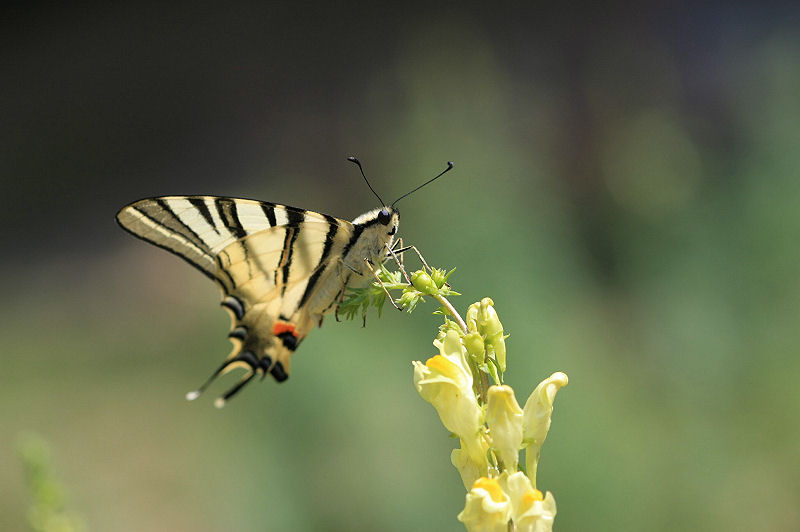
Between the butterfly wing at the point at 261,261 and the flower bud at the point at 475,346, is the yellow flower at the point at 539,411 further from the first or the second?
the butterfly wing at the point at 261,261

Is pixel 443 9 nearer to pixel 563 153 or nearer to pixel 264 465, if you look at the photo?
pixel 563 153

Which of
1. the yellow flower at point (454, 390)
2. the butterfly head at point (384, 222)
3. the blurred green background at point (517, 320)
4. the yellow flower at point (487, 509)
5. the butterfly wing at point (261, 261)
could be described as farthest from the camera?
the blurred green background at point (517, 320)

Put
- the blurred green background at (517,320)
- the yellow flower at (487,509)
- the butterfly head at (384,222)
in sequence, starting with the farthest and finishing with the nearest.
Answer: the blurred green background at (517,320) < the butterfly head at (384,222) < the yellow flower at (487,509)

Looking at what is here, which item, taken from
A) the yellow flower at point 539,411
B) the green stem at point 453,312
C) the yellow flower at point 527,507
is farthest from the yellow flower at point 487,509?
the green stem at point 453,312

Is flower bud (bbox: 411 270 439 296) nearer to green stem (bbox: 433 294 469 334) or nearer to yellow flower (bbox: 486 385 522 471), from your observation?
green stem (bbox: 433 294 469 334)

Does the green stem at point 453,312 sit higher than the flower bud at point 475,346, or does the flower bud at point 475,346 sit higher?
the green stem at point 453,312

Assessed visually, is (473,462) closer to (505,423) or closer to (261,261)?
(505,423)

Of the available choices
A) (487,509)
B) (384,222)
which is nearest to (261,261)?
(384,222)
